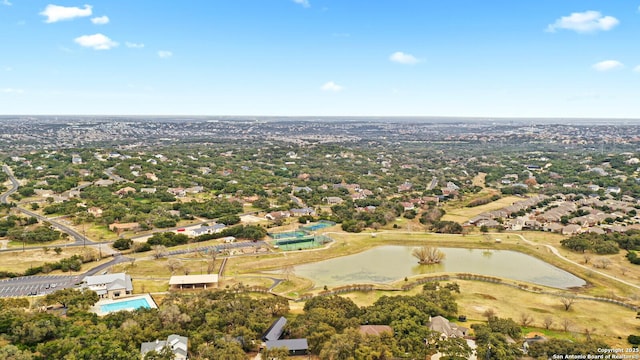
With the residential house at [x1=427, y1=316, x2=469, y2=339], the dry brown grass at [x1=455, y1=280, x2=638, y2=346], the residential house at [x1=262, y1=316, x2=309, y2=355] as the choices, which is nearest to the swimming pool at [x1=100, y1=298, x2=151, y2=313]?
the residential house at [x1=262, y1=316, x2=309, y2=355]

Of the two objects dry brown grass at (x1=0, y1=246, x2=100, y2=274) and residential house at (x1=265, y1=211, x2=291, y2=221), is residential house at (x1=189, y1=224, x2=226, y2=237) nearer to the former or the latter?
residential house at (x1=265, y1=211, x2=291, y2=221)

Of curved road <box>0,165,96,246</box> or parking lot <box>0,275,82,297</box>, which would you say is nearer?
parking lot <box>0,275,82,297</box>

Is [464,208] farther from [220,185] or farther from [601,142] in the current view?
[601,142]

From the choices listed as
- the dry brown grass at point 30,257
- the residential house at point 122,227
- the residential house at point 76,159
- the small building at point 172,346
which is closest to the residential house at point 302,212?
the residential house at point 122,227

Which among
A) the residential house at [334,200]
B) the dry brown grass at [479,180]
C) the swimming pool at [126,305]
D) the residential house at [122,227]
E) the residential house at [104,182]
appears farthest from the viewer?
the dry brown grass at [479,180]

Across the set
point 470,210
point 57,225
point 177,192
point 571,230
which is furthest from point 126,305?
point 470,210

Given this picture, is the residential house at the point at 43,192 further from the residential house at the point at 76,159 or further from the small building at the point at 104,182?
the residential house at the point at 76,159
